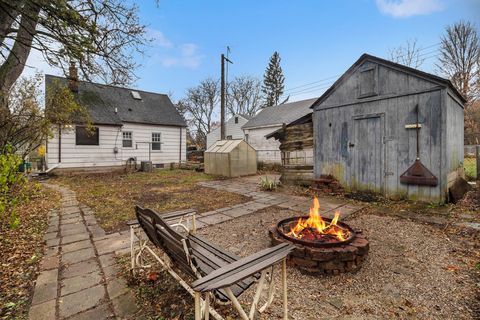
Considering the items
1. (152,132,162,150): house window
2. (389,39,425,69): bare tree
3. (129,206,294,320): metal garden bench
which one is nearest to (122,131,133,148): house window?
(152,132,162,150): house window

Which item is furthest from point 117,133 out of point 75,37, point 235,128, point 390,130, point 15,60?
point 390,130

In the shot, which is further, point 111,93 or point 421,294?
point 111,93

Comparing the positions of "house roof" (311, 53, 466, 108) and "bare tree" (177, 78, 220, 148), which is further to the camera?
"bare tree" (177, 78, 220, 148)

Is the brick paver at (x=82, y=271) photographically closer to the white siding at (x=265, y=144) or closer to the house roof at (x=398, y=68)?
the house roof at (x=398, y=68)

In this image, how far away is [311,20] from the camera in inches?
441

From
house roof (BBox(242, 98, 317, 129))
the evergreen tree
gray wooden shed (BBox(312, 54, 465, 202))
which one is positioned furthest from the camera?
the evergreen tree

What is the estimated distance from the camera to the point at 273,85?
113 ft

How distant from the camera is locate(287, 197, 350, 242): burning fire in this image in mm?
3031

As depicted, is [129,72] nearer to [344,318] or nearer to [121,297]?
[121,297]

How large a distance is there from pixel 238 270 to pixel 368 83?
7.10 meters

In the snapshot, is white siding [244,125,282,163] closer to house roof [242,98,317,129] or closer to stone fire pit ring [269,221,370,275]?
house roof [242,98,317,129]

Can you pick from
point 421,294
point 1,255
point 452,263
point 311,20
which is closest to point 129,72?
point 1,255

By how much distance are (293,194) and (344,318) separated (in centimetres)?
570

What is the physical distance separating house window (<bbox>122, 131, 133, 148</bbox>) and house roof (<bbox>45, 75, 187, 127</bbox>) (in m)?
0.79
